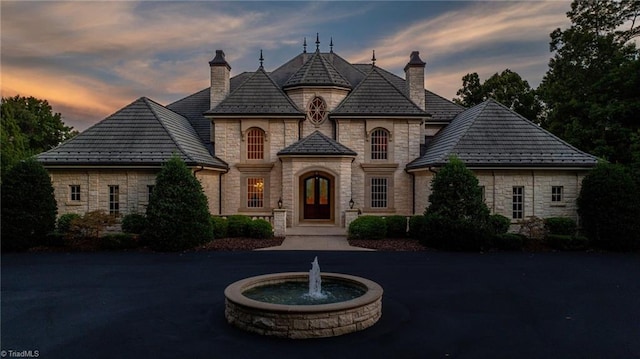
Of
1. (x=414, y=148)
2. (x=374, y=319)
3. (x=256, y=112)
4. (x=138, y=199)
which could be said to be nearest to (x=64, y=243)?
(x=138, y=199)

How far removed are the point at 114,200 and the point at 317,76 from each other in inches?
528

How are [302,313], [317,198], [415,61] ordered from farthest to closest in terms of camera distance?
1. [415,61]
2. [317,198]
3. [302,313]

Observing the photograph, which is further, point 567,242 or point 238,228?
point 238,228

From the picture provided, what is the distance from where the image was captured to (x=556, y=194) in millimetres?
18125

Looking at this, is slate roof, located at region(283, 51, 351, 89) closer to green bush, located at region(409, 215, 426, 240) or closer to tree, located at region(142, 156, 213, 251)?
green bush, located at region(409, 215, 426, 240)

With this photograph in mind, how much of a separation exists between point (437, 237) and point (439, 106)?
12.1 meters

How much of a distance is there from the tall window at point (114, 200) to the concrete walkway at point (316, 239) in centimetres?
823

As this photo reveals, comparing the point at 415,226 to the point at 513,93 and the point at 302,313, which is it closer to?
the point at 302,313

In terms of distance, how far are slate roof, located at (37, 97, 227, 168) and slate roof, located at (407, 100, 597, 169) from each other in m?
12.5

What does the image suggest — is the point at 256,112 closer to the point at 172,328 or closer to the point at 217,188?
the point at 217,188

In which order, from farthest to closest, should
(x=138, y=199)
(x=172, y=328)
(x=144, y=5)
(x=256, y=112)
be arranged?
(x=256, y=112)
(x=138, y=199)
(x=144, y=5)
(x=172, y=328)

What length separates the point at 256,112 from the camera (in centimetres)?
2139

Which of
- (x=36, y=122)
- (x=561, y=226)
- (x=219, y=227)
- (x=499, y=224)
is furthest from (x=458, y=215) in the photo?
(x=36, y=122)

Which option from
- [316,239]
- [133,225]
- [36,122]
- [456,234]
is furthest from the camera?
[36,122]
